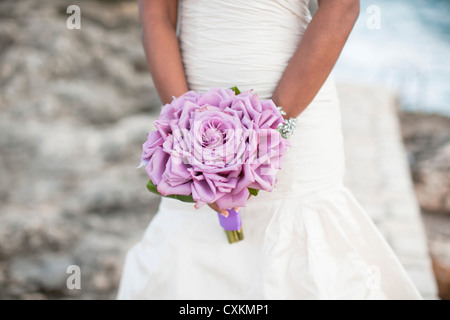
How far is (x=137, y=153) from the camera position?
431 cm

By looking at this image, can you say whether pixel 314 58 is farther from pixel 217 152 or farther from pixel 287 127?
pixel 217 152

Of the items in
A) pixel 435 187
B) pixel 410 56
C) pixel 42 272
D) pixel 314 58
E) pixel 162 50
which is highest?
pixel 410 56

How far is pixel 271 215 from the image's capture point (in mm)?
1293

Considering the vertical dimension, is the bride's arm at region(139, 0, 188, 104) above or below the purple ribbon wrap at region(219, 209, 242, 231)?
above

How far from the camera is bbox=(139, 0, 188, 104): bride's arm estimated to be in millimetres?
1271

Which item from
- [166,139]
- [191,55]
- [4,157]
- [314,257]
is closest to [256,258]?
[314,257]

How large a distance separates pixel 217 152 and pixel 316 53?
480mm

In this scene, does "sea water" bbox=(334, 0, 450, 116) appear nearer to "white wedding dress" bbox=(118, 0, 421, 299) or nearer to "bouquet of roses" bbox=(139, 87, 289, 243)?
"white wedding dress" bbox=(118, 0, 421, 299)

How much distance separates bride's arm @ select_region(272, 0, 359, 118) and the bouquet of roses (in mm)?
184

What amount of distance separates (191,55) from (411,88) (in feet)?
24.6

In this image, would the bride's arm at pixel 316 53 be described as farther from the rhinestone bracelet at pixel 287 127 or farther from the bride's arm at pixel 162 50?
the bride's arm at pixel 162 50

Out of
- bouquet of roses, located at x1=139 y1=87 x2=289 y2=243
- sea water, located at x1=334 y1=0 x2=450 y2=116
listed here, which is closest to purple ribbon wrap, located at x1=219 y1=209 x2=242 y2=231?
bouquet of roses, located at x1=139 y1=87 x2=289 y2=243

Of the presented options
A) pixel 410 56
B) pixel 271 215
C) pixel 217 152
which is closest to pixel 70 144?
pixel 271 215

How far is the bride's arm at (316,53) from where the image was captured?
1.14 meters
